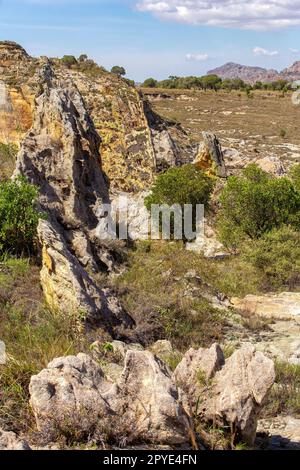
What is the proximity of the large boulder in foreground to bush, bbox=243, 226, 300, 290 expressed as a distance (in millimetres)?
8654

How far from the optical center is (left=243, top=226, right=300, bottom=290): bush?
1190 cm

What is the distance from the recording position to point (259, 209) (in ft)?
45.5

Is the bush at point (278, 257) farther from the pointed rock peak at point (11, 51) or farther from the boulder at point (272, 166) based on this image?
the pointed rock peak at point (11, 51)

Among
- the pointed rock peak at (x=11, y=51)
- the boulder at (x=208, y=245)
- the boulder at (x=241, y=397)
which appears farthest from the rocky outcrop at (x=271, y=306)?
the pointed rock peak at (x=11, y=51)

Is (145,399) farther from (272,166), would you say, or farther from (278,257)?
(272,166)

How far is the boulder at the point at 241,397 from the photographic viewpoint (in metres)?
3.55

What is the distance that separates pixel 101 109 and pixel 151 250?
302 inches

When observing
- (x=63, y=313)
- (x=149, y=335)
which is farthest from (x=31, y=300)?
(x=149, y=335)

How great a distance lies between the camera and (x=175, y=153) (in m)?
19.0

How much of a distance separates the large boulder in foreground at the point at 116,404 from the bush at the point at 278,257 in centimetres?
865

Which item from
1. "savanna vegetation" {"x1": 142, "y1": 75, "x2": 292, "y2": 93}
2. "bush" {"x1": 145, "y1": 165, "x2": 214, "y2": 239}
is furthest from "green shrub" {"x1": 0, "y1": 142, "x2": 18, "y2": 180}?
"savanna vegetation" {"x1": 142, "y1": 75, "x2": 292, "y2": 93}

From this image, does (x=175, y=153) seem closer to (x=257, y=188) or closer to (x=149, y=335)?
(x=257, y=188)

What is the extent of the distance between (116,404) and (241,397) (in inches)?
33.7
